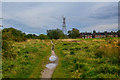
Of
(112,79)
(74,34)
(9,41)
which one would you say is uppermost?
(74,34)

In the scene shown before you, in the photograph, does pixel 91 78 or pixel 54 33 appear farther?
pixel 54 33

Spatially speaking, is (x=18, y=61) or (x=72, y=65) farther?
(x=18, y=61)

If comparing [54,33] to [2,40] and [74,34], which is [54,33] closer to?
→ [74,34]

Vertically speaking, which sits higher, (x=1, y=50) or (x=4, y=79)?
(x=1, y=50)

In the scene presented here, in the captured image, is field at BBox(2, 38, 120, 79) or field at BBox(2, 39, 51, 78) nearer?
field at BBox(2, 39, 51, 78)

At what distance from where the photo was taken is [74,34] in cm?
6406

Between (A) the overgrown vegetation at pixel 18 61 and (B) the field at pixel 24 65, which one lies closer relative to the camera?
(B) the field at pixel 24 65

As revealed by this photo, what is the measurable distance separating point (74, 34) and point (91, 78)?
60105 mm

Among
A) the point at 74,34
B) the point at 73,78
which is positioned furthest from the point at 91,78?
the point at 74,34

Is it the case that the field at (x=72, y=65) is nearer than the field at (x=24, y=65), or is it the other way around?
the field at (x=24, y=65)

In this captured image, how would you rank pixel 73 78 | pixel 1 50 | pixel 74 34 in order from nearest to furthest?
pixel 73 78, pixel 1 50, pixel 74 34

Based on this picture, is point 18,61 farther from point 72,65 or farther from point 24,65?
point 72,65

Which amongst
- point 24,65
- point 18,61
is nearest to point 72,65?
point 24,65

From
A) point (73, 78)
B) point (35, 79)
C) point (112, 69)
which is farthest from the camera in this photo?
point (112, 69)
